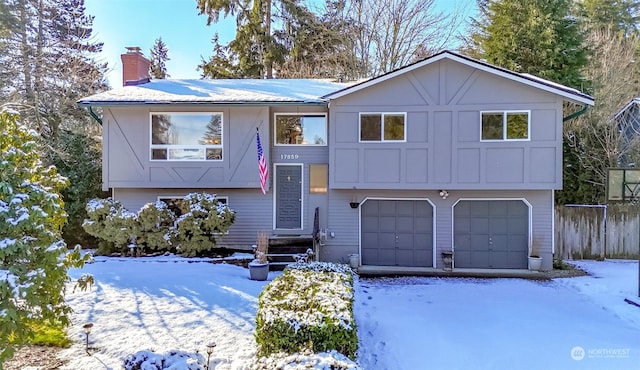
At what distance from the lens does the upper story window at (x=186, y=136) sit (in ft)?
41.3

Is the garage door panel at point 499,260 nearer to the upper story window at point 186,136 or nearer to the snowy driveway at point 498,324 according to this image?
the snowy driveway at point 498,324

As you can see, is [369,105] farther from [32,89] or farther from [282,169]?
[32,89]

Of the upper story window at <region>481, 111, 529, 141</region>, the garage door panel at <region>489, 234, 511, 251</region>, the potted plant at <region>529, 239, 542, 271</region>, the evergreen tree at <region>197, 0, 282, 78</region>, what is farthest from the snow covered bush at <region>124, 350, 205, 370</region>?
the evergreen tree at <region>197, 0, 282, 78</region>

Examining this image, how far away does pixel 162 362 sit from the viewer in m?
4.27

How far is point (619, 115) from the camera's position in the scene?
17.6 m

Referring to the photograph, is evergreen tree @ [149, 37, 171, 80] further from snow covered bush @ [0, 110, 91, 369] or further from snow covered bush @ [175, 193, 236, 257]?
snow covered bush @ [0, 110, 91, 369]

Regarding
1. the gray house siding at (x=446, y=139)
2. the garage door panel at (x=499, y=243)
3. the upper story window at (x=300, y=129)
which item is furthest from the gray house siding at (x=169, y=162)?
the garage door panel at (x=499, y=243)

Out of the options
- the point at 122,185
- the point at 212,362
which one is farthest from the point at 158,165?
the point at 212,362

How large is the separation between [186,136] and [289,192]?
396cm

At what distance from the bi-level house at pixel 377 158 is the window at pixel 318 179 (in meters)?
0.05

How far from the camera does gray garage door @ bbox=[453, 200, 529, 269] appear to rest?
39.3 feet

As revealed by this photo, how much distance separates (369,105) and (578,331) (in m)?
7.82

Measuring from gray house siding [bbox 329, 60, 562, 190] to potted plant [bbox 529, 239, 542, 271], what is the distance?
195 centimetres

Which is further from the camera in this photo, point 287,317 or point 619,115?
point 619,115
